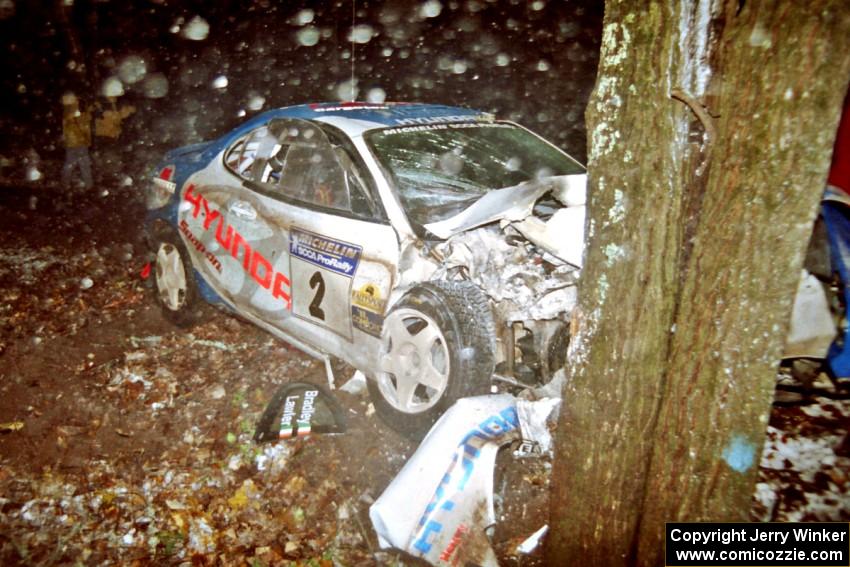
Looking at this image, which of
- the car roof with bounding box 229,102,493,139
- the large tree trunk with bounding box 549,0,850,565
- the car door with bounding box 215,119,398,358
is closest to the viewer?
the large tree trunk with bounding box 549,0,850,565

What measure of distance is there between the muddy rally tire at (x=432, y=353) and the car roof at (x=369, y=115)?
1215 mm

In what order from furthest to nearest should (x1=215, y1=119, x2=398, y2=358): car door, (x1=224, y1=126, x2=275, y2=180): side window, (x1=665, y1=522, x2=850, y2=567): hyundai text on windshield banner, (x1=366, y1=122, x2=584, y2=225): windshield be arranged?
(x1=224, y1=126, x2=275, y2=180): side window, (x1=366, y1=122, x2=584, y2=225): windshield, (x1=215, y1=119, x2=398, y2=358): car door, (x1=665, y1=522, x2=850, y2=567): hyundai text on windshield banner

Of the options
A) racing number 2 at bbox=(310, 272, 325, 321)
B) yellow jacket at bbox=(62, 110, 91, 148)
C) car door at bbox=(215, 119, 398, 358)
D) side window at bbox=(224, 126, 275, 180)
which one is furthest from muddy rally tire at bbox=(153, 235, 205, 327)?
yellow jacket at bbox=(62, 110, 91, 148)

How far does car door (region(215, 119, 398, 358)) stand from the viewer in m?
3.10

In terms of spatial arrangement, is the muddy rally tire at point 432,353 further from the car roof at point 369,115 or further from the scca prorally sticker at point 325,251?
the car roof at point 369,115

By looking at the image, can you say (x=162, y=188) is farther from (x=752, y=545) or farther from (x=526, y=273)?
(x=752, y=545)

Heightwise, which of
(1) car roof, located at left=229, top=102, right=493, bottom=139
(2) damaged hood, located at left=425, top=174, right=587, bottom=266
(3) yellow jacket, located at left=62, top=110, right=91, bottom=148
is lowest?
(2) damaged hood, located at left=425, top=174, right=587, bottom=266

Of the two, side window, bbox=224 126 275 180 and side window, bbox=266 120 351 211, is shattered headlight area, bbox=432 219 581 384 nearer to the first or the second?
side window, bbox=266 120 351 211

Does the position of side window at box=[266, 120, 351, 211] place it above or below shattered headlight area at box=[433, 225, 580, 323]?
above

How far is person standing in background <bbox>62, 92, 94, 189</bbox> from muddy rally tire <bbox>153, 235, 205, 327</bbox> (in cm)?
406

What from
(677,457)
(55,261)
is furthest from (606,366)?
(55,261)

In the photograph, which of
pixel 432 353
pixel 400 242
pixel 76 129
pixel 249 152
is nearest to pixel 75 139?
pixel 76 129

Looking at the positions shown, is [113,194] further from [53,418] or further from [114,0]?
[53,418]

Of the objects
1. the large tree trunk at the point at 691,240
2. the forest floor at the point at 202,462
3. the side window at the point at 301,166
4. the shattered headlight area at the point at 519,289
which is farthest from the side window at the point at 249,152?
the large tree trunk at the point at 691,240
